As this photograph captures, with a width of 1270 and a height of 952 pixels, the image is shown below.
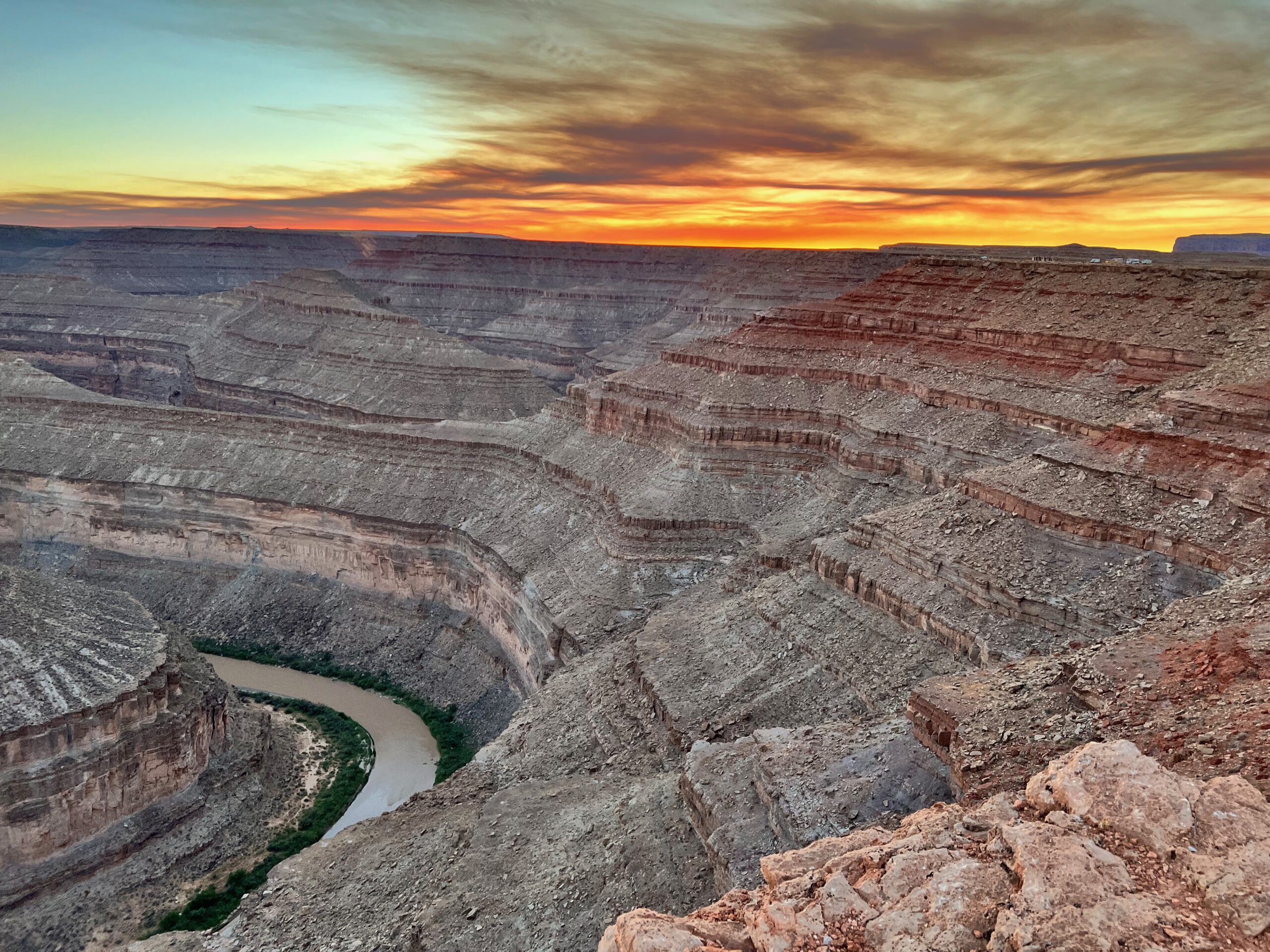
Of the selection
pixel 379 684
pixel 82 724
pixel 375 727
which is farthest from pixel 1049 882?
pixel 379 684

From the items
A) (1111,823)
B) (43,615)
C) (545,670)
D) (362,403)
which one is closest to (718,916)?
(1111,823)

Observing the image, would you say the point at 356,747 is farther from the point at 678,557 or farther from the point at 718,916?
the point at 718,916

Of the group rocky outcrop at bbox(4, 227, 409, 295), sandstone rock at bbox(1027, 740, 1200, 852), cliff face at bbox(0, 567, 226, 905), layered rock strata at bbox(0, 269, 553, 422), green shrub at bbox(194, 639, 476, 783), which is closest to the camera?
sandstone rock at bbox(1027, 740, 1200, 852)

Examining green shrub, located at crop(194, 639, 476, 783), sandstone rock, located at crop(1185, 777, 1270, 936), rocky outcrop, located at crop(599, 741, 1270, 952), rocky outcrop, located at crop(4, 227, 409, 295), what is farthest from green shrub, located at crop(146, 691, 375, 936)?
rocky outcrop, located at crop(4, 227, 409, 295)

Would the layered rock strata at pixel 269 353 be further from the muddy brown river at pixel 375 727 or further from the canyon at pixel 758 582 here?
the muddy brown river at pixel 375 727

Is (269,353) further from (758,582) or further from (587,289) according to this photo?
(758,582)

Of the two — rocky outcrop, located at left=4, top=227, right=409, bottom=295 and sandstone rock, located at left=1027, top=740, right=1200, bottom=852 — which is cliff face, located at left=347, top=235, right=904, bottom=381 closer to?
rocky outcrop, located at left=4, top=227, right=409, bottom=295

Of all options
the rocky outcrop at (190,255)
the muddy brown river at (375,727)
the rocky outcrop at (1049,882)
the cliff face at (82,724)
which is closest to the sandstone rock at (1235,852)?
the rocky outcrop at (1049,882)
